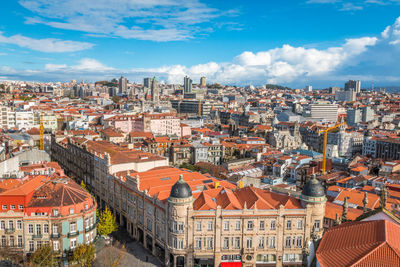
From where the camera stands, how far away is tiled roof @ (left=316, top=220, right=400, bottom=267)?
20.1 meters

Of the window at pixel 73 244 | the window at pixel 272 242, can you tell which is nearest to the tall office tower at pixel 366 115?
the window at pixel 272 242

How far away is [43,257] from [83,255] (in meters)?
4.35

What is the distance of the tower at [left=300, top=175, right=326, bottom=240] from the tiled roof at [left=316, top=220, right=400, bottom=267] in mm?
17763

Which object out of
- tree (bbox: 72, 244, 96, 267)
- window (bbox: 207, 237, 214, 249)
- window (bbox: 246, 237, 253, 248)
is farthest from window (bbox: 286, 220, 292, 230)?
tree (bbox: 72, 244, 96, 267)

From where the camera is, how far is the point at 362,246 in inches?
851

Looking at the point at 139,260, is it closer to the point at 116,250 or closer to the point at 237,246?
the point at 116,250

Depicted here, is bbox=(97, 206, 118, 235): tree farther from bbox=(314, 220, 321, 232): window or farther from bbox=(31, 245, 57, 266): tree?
bbox=(314, 220, 321, 232): window

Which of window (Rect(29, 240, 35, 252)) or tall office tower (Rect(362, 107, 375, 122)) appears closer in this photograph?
window (Rect(29, 240, 35, 252))

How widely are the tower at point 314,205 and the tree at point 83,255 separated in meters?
26.9

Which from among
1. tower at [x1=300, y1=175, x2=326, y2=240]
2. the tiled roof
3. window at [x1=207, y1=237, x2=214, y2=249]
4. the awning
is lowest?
the awning

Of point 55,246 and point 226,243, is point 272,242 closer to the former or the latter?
point 226,243

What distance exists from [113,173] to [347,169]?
6103 cm

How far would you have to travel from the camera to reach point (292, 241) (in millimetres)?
44156

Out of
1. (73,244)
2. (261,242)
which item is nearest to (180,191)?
(261,242)
